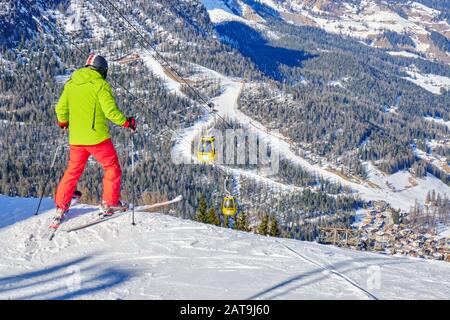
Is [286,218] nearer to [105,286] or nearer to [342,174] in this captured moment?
[342,174]

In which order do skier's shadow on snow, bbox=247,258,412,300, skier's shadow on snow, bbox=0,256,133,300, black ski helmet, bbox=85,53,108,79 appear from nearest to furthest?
1. skier's shadow on snow, bbox=0,256,133,300
2. skier's shadow on snow, bbox=247,258,412,300
3. black ski helmet, bbox=85,53,108,79

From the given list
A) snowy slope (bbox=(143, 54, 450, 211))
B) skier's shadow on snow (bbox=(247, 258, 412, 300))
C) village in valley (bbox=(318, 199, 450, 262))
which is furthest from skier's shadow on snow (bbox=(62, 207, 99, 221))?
snowy slope (bbox=(143, 54, 450, 211))

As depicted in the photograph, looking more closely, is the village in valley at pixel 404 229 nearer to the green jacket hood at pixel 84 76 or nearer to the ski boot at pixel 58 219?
the ski boot at pixel 58 219

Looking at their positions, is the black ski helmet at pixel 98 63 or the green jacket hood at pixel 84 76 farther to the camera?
the black ski helmet at pixel 98 63

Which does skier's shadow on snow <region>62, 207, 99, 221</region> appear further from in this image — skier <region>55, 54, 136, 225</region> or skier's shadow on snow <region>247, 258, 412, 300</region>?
skier's shadow on snow <region>247, 258, 412, 300</region>

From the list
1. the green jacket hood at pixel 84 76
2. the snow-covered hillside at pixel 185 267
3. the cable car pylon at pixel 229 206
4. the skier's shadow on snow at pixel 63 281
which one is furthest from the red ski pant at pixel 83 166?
the cable car pylon at pixel 229 206

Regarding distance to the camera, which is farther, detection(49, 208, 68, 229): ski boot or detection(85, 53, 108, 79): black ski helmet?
detection(49, 208, 68, 229): ski boot

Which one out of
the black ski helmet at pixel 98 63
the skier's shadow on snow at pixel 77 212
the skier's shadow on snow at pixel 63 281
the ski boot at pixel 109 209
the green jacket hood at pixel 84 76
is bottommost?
the skier's shadow on snow at pixel 77 212
